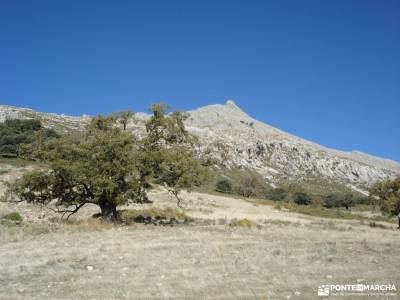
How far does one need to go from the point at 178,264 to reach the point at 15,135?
84553 mm

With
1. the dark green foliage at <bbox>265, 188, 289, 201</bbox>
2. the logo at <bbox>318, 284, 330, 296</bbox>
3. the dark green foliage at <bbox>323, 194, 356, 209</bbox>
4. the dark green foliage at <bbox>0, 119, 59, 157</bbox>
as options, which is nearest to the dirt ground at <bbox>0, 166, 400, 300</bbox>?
the logo at <bbox>318, 284, 330, 296</bbox>

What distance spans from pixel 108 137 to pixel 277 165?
164m

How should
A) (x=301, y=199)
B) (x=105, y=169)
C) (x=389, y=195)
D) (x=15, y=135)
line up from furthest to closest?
1. (x=301, y=199)
2. (x=15, y=135)
3. (x=389, y=195)
4. (x=105, y=169)

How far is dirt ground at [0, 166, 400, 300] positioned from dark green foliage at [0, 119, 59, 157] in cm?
5969

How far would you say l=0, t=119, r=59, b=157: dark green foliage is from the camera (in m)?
88.0

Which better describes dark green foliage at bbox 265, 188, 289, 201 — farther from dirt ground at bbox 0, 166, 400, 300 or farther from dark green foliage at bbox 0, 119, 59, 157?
dirt ground at bbox 0, 166, 400, 300

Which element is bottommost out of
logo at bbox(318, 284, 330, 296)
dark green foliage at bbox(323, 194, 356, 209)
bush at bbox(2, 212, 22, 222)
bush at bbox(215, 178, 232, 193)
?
bush at bbox(2, 212, 22, 222)

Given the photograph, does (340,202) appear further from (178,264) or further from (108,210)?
(178,264)

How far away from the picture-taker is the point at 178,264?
1717 cm

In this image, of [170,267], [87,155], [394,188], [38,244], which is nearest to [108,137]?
[87,155]

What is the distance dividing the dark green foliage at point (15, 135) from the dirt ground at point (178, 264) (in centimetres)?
5969

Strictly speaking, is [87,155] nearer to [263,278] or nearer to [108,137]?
[108,137]

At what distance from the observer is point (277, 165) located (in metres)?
190

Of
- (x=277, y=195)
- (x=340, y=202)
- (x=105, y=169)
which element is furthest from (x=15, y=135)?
(x=340, y=202)
